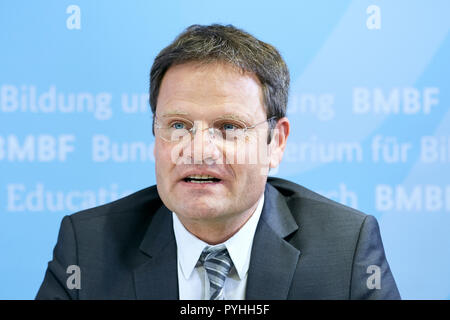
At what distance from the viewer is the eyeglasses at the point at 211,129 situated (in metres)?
2.00

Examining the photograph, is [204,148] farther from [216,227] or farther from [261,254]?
[261,254]

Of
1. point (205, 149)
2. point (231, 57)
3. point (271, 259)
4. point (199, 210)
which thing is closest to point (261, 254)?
point (271, 259)

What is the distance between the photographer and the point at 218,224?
212cm

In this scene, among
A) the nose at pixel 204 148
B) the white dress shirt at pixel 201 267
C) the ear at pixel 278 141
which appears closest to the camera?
the nose at pixel 204 148

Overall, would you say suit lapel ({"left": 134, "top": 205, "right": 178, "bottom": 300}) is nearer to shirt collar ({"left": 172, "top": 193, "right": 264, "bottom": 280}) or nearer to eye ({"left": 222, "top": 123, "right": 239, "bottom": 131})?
shirt collar ({"left": 172, "top": 193, "right": 264, "bottom": 280})

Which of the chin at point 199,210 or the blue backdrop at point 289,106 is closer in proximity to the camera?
the chin at point 199,210

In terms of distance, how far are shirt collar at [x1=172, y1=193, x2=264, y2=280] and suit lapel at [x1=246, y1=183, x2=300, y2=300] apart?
35mm

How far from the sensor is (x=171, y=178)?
200cm

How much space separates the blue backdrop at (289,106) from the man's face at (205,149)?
577 millimetres

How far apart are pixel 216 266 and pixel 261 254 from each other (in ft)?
0.56

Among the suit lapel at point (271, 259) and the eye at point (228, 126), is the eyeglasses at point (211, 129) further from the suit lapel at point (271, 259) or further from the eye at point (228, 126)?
the suit lapel at point (271, 259)

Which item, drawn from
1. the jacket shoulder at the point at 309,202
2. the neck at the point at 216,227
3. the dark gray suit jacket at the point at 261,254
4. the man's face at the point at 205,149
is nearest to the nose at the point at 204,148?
the man's face at the point at 205,149

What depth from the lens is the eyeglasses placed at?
6.56ft

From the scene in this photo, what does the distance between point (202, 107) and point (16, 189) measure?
3.57 ft
